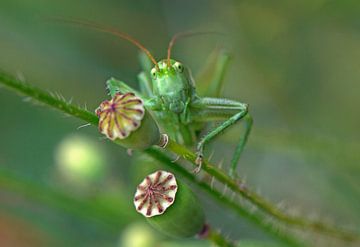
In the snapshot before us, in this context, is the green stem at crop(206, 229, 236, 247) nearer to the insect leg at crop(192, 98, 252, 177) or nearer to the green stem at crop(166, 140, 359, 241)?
the green stem at crop(166, 140, 359, 241)

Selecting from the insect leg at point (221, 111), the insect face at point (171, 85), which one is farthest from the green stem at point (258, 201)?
the insect face at point (171, 85)

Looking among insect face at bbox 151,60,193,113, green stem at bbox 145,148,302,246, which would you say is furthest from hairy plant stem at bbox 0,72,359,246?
insect face at bbox 151,60,193,113

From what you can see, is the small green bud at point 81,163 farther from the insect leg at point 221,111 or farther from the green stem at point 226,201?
the green stem at point 226,201

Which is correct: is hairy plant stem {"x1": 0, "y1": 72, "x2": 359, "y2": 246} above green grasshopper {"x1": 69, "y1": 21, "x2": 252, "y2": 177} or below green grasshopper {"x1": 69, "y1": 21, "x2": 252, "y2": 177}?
below

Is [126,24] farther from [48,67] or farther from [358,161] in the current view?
[358,161]

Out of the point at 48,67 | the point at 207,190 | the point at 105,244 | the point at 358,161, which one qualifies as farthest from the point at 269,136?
the point at 48,67

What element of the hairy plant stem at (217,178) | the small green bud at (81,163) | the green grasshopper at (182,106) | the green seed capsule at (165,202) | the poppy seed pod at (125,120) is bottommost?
the green seed capsule at (165,202)
